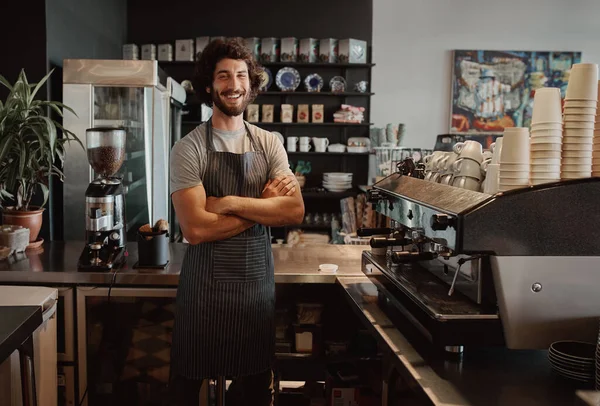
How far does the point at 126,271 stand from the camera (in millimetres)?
2645

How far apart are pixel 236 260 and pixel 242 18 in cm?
447

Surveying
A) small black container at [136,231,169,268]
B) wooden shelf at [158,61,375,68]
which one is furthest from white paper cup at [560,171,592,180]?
wooden shelf at [158,61,375,68]

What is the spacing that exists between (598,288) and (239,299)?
3.96 feet

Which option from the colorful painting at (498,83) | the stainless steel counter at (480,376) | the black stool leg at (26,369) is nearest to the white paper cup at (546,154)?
the stainless steel counter at (480,376)

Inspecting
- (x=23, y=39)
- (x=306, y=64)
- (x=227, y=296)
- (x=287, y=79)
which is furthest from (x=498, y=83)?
(x=227, y=296)

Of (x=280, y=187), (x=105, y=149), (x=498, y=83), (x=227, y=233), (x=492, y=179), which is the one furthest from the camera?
(x=498, y=83)

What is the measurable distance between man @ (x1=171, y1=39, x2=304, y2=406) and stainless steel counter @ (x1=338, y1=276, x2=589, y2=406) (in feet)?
1.96

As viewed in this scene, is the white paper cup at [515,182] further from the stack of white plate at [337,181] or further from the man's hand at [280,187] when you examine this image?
the stack of white plate at [337,181]

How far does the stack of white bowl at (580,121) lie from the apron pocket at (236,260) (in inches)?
44.5

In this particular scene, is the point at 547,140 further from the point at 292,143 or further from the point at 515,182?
the point at 292,143

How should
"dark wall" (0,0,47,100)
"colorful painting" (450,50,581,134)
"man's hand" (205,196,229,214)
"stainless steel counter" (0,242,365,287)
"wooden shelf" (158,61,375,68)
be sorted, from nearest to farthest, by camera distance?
"man's hand" (205,196,229,214) < "stainless steel counter" (0,242,365,287) < "dark wall" (0,0,47,100) < "wooden shelf" (158,61,375,68) < "colorful painting" (450,50,581,134)

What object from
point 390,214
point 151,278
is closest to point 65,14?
point 151,278

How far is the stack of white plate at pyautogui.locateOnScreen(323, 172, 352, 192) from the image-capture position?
604 cm

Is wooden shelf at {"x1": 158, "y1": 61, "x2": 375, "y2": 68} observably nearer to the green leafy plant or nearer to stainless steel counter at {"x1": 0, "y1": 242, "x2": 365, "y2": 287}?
the green leafy plant
